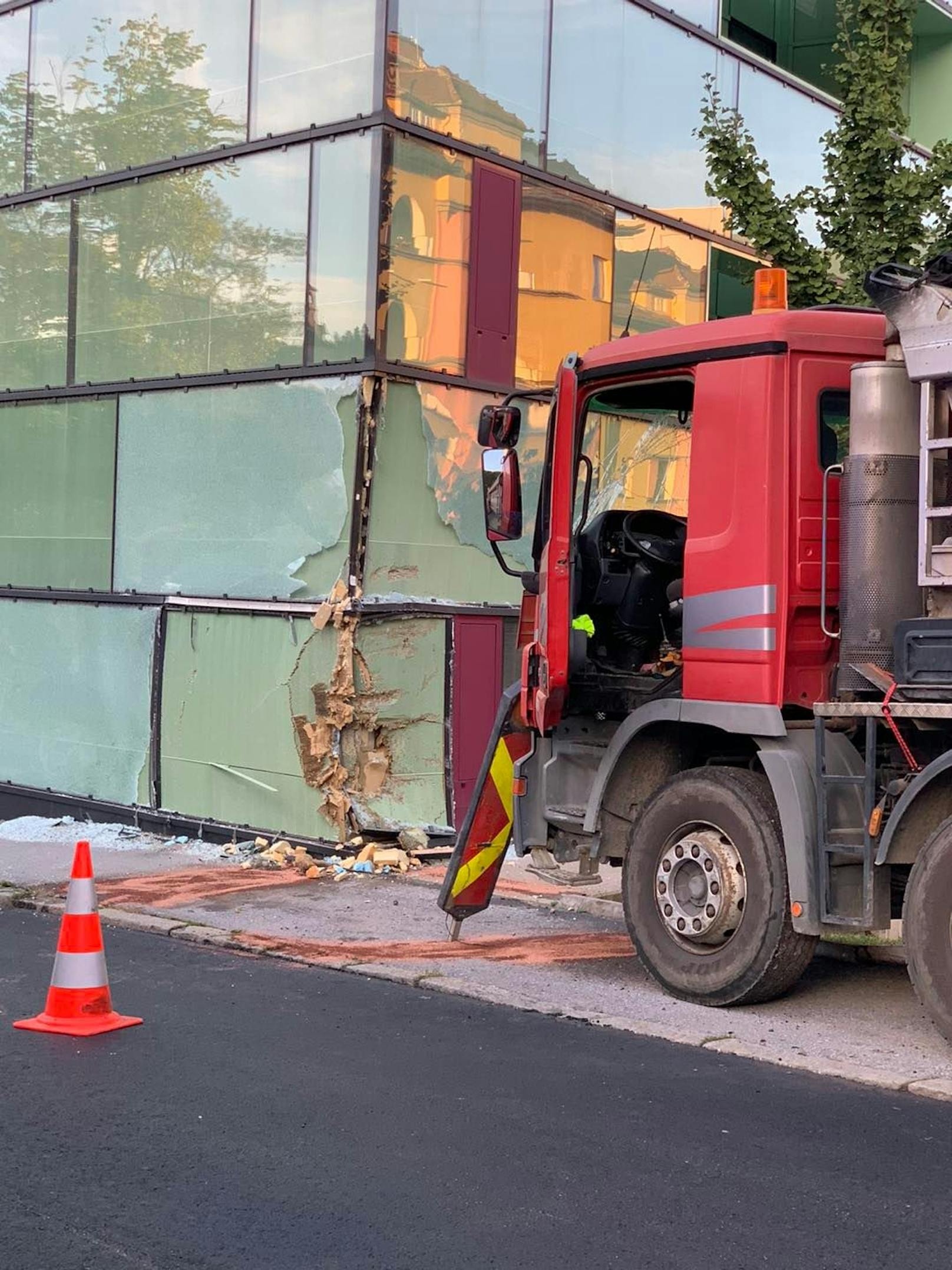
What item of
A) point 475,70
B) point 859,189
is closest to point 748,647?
point 859,189

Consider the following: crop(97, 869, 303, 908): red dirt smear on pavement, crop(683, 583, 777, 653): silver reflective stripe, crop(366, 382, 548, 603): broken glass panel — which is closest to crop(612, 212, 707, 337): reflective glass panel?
crop(366, 382, 548, 603): broken glass panel

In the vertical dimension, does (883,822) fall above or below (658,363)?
below

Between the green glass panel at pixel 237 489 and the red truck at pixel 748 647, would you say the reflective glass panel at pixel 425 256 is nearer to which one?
the green glass panel at pixel 237 489

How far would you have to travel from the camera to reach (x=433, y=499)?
39.4 feet

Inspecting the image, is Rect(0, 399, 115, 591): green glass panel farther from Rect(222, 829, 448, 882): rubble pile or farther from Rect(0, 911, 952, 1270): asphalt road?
Rect(0, 911, 952, 1270): asphalt road

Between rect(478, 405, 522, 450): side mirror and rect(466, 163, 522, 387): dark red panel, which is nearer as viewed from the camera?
rect(478, 405, 522, 450): side mirror

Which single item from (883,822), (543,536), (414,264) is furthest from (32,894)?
(883,822)

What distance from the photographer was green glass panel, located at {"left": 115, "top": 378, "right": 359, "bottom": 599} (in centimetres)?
1173

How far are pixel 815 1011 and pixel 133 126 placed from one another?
973 cm

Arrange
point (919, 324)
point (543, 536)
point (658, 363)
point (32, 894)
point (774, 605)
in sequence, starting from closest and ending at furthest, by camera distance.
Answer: point (919, 324), point (774, 605), point (658, 363), point (543, 536), point (32, 894)

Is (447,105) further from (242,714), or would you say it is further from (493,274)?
(242,714)

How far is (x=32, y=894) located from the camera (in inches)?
410

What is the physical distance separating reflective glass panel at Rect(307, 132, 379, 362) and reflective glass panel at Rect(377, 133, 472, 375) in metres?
0.16

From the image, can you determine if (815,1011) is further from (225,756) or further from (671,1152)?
(225,756)
